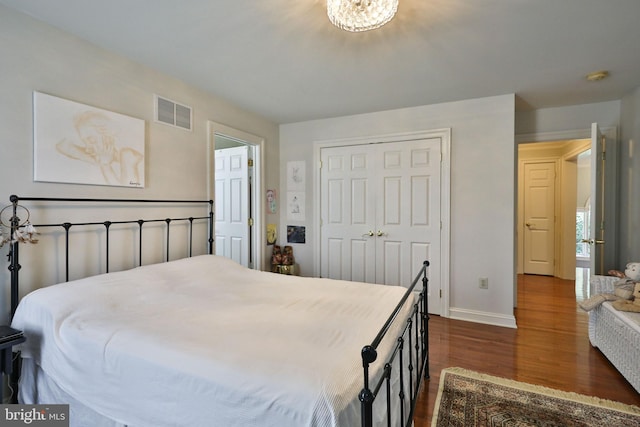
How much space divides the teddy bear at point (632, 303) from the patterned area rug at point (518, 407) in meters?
0.71

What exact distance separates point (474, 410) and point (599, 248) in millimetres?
2393

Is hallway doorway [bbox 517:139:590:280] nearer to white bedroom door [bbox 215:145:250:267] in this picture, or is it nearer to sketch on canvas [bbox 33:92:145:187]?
white bedroom door [bbox 215:145:250:267]

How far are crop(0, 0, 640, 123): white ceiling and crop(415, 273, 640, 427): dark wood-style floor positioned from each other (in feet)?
7.70

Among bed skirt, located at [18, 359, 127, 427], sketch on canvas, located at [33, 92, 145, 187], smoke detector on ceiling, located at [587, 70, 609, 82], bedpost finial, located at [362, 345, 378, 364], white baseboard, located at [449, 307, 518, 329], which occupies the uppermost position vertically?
smoke detector on ceiling, located at [587, 70, 609, 82]

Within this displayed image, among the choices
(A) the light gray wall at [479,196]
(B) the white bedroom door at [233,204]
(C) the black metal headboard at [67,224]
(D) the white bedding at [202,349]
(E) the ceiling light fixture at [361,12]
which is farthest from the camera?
(B) the white bedroom door at [233,204]

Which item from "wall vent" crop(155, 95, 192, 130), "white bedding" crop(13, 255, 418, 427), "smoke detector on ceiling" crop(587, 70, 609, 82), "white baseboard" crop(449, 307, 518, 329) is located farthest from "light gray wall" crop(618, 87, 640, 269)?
"wall vent" crop(155, 95, 192, 130)

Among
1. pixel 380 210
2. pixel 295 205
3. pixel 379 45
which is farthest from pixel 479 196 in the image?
pixel 295 205

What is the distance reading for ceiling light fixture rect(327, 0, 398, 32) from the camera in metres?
1.57

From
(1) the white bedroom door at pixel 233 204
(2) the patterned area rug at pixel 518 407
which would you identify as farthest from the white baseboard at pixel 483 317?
(1) the white bedroom door at pixel 233 204

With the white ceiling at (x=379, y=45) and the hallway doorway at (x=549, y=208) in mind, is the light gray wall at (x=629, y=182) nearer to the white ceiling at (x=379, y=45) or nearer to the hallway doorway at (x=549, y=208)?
the white ceiling at (x=379, y=45)

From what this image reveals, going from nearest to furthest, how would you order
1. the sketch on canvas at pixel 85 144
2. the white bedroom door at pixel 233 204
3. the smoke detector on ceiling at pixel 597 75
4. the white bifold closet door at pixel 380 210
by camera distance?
the sketch on canvas at pixel 85 144 → the smoke detector on ceiling at pixel 597 75 → the white bifold closet door at pixel 380 210 → the white bedroom door at pixel 233 204

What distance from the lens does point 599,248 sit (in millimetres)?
3045

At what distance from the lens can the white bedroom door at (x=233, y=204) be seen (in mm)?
3801

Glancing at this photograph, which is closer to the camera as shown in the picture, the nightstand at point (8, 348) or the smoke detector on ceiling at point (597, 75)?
the nightstand at point (8, 348)
